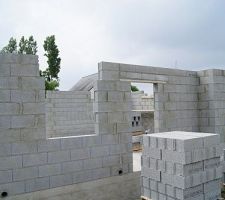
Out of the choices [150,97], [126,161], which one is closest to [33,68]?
[126,161]

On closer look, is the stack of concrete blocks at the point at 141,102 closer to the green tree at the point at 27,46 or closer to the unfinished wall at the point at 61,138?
the unfinished wall at the point at 61,138

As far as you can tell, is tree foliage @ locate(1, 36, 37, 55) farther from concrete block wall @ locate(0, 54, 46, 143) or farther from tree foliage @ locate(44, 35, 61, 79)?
concrete block wall @ locate(0, 54, 46, 143)

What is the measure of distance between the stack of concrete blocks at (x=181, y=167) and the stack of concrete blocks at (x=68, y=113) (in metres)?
6.41

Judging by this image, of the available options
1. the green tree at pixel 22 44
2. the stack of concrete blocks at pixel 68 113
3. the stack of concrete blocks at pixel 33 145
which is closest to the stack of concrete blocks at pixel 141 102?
the stack of concrete blocks at pixel 68 113

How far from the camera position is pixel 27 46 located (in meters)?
31.9

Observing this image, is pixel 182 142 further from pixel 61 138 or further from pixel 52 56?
pixel 52 56

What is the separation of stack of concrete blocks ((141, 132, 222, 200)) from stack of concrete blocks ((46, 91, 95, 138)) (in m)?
6.41

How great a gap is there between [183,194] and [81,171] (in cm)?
220

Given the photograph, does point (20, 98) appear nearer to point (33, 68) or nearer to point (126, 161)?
point (33, 68)

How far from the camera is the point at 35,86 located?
5004 mm

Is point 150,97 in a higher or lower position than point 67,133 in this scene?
higher

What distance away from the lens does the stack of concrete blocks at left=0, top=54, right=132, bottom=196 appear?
4727 mm

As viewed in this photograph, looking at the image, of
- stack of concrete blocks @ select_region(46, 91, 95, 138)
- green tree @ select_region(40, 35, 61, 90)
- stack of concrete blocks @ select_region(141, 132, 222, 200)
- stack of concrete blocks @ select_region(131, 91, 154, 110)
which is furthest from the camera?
green tree @ select_region(40, 35, 61, 90)

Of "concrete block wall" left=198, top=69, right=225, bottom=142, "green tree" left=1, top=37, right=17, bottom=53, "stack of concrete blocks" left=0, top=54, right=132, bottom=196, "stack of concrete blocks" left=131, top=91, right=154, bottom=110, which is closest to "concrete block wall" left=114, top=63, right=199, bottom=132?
"concrete block wall" left=198, top=69, right=225, bottom=142
